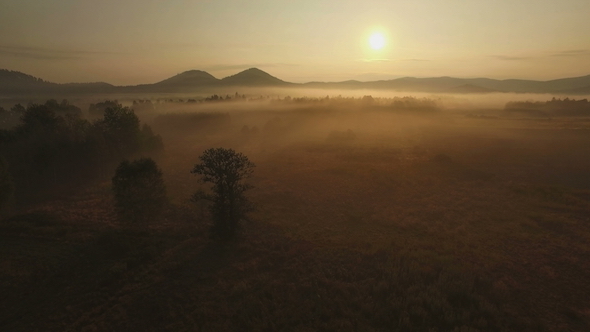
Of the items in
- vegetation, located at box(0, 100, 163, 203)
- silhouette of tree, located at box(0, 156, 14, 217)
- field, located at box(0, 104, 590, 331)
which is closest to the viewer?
field, located at box(0, 104, 590, 331)

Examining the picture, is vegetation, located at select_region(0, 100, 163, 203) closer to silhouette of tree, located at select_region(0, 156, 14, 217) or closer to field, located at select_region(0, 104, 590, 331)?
field, located at select_region(0, 104, 590, 331)

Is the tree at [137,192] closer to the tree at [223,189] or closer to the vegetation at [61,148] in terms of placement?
the tree at [223,189]

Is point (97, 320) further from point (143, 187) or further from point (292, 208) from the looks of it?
point (292, 208)

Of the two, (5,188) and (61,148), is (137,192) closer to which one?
(5,188)

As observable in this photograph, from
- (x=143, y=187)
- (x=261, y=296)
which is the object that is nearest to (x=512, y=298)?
(x=261, y=296)

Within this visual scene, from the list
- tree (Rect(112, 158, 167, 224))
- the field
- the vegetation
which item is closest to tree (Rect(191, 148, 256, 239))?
the field

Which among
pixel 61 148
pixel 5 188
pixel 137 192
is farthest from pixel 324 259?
pixel 61 148
